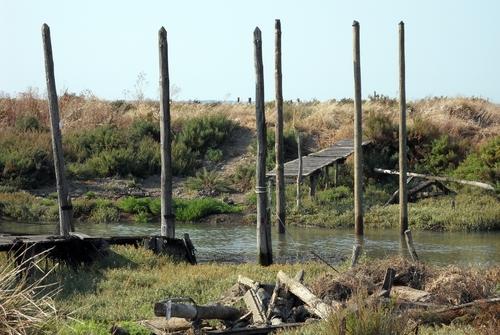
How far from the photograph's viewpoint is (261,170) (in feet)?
58.1

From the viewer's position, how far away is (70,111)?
4022 cm

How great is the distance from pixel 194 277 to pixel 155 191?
1652cm

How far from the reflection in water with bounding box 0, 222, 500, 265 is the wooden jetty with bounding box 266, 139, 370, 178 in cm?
240

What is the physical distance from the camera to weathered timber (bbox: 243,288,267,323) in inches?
437

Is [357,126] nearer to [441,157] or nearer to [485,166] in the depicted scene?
[485,166]

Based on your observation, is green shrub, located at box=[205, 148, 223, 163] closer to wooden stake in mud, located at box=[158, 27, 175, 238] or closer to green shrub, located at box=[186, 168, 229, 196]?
green shrub, located at box=[186, 168, 229, 196]

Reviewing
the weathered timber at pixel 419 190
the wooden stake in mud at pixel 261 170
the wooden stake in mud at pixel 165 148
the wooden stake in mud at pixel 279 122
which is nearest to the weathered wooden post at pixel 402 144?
the wooden stake in mud at pixel 279 122

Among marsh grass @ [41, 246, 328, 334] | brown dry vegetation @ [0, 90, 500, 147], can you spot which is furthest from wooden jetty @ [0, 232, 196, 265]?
brown dry vegetation @ [0, 90, 500, 147]

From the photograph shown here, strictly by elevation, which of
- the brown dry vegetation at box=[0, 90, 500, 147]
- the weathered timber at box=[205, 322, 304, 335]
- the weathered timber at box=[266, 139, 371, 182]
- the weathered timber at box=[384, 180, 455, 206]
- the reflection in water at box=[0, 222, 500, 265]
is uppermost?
the brown dry vegetation at box=[0, 90, 500, 147]

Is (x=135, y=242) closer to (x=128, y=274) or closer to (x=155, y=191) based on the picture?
(x=128, y=274)

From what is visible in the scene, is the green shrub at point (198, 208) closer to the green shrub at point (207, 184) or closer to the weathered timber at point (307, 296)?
the green shrub at point (207, 184)

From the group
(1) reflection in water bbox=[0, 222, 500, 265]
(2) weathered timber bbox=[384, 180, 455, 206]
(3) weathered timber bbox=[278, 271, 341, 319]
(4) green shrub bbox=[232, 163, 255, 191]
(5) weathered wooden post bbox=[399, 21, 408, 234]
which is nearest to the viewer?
(3) weathered timber bbox=[278, 271, 341, 319]

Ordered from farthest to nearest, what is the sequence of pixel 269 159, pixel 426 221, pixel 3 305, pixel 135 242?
pixel 269 159, pixel 426 221, pixel 135 242, pixel 3 305

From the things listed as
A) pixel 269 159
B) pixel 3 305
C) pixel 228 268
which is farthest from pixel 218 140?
pixel 3 305
